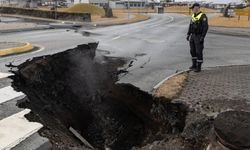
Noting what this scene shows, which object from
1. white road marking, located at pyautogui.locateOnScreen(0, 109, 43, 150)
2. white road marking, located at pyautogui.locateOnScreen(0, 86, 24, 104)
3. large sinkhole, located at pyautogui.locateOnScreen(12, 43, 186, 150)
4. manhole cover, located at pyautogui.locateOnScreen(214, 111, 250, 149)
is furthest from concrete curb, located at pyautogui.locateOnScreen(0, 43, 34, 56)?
manhole cover, located at pyautogui.locateOnScreen(214, 111, 250, 149)

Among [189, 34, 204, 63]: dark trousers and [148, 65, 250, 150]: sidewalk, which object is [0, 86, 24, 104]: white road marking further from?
[189, 34, 204, 63]: dark trousers

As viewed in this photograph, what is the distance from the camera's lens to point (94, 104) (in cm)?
1002

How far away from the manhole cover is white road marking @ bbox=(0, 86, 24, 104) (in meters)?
3.87

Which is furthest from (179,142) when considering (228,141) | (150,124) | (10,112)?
(10,112)

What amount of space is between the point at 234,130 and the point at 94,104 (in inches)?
214

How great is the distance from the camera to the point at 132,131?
8.97 meters

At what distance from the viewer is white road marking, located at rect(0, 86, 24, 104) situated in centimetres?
720

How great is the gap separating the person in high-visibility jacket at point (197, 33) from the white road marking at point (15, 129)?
5397mm

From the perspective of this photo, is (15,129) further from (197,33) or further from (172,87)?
(197,33)

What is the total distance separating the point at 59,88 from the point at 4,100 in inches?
124

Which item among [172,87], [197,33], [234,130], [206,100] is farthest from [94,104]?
[234,130]

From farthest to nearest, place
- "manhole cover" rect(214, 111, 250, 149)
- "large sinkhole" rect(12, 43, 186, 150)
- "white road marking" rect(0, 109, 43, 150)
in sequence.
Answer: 1. "large sinkhole" rect(12, 43, 186, 150)
2. "white road marking" rect(0, 109, 43, 150)
3. "manhole cover" rect(214, 111, 250, 149)

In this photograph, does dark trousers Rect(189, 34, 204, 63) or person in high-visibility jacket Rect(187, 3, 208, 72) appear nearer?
person in high-visibility jacket Rect(187, 3, 208, 72)

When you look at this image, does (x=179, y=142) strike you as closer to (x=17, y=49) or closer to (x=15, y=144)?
(x=15, y=144)
